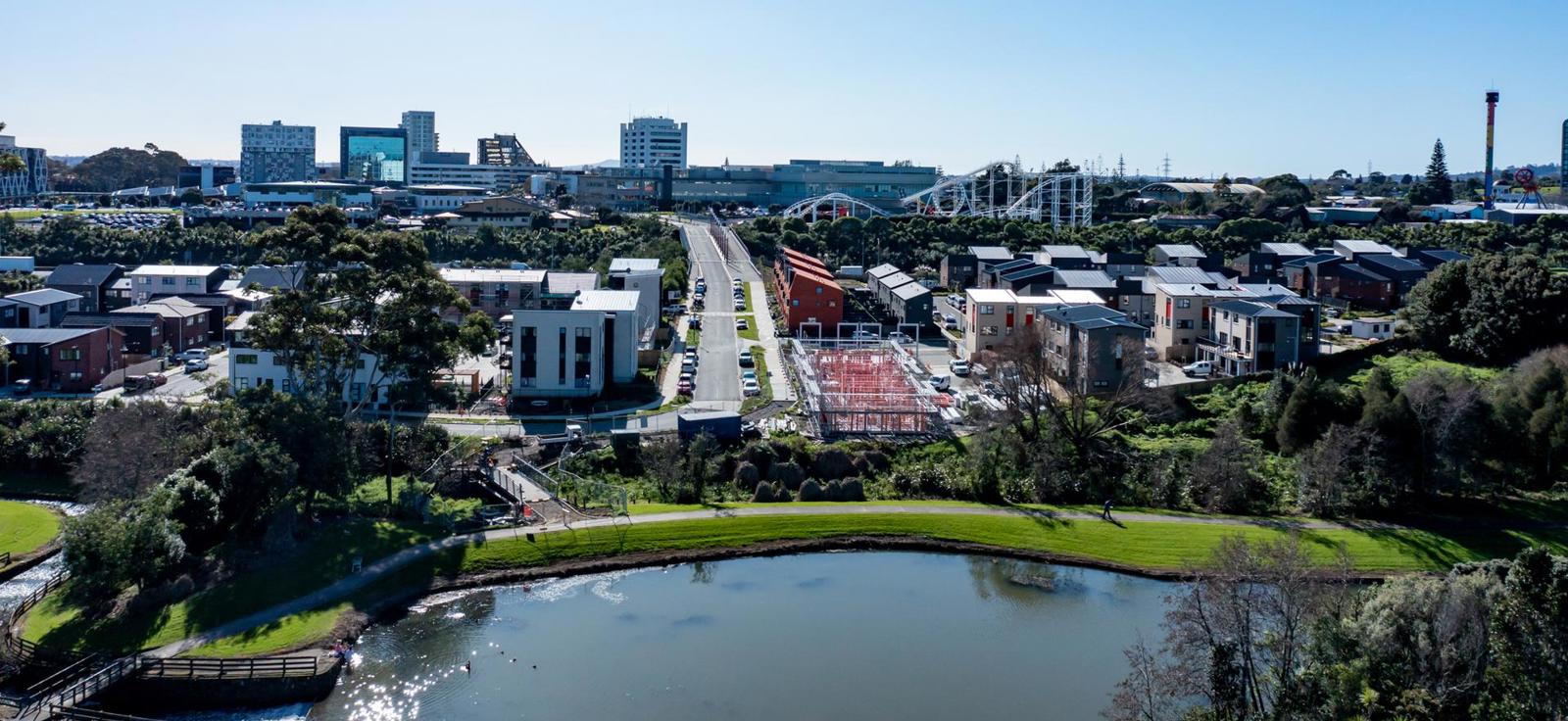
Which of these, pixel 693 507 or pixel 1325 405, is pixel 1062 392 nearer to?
pixel 1325 405

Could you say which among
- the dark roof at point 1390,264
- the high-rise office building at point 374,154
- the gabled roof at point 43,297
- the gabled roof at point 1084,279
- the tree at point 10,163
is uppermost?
the high-rise office building at point 374,154

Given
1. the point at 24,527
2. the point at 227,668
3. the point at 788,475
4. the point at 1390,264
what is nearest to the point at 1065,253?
the point at 1390,264

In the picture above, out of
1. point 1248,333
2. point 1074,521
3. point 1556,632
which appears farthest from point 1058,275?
point 1556,632

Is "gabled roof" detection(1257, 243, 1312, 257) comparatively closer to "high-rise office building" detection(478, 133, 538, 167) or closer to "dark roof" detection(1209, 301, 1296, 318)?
"dark roof" detection(1209, 301, 1296, 318)

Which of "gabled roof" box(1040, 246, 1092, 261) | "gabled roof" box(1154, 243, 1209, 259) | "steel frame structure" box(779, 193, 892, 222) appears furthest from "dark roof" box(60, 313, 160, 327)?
"steel frame structure" box(779, 193, 892, 222)

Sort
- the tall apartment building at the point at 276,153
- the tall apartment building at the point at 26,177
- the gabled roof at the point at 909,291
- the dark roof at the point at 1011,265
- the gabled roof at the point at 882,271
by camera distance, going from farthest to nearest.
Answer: the tall apartment building at the point at 276,153 < the tall apartment building at the point at 26,177 < the gabled roof at the point at 882,271 < the dark roof at the point at 1011,265 < the gabled roof at the point at 909,291

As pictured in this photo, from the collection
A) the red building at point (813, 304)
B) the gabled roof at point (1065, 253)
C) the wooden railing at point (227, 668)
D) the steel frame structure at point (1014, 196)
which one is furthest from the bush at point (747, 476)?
the steel frame structure at point (1014, 196)

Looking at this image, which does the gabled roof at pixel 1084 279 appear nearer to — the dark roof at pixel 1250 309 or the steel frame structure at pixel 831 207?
the dark roof at pixel 1250 309
